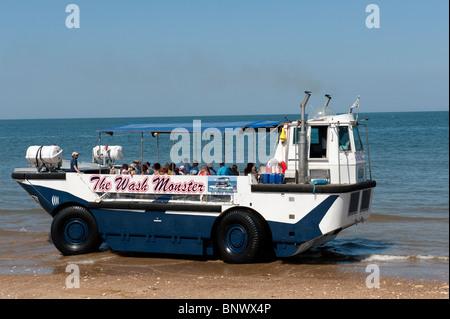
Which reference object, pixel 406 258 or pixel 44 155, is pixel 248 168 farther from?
pixel 44 155

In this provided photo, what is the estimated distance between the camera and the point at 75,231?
14.1 meters

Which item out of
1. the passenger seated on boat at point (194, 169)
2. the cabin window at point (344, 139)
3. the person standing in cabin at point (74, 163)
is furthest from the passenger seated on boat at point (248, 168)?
the person standing in cabin at point (74, 163)

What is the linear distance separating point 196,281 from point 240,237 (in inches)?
56.5

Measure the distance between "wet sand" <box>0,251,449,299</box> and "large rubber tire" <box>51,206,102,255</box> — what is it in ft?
1.00

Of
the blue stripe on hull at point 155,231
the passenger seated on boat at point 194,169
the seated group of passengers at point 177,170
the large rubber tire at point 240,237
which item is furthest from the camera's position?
the passenger seated on boat at point 194,169

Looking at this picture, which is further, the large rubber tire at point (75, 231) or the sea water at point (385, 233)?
the large rubber tire at point (75, 231)

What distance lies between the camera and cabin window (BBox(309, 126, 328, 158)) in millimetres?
12789

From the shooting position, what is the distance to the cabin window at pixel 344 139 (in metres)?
12.7

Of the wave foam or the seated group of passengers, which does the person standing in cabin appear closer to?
the seated group of passengers

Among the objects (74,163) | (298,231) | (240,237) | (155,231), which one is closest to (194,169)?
(155,231)

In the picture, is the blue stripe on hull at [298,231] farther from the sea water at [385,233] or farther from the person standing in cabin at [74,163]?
the person standing in cabin at [74,163]

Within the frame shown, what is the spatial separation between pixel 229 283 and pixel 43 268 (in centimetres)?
409

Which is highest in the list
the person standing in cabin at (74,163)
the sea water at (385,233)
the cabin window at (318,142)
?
the cabin window at (318,142)

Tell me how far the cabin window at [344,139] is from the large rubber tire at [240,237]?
218 centimetres
